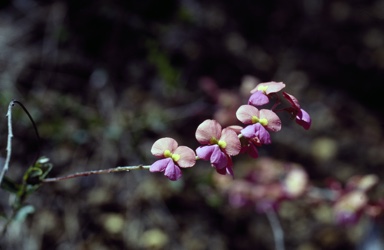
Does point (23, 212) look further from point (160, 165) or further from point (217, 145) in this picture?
point (217, 145)

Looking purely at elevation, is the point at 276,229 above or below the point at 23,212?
above

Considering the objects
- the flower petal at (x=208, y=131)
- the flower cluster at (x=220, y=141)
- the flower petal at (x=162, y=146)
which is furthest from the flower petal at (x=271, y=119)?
the flower petal at (x=162, y=146)

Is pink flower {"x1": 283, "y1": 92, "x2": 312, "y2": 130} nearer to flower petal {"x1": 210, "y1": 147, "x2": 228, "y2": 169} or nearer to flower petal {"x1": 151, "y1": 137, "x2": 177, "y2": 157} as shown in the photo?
flower petal {"x1": 210, "y1": 147, "x2": 228, "y2": 169}

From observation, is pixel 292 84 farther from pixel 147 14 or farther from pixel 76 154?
pixel 76 154

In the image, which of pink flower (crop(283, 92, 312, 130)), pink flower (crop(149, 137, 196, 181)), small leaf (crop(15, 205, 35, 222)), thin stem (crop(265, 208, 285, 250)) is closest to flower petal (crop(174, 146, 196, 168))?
pink flower (crop(149, 137, 196, 181))

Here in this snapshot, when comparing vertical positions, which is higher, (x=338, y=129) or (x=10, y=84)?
(x=338, y=129)

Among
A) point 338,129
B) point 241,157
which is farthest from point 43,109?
point 338,129

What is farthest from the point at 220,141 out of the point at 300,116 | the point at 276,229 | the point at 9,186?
the point at 276,229
